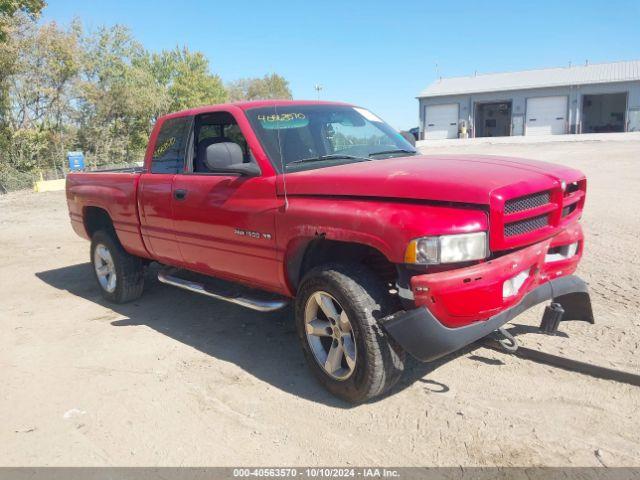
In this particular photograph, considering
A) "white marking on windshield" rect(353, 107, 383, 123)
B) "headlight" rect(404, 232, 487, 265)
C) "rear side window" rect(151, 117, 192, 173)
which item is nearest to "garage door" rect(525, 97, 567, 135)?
"white marking on windshield" rect(353, 107, 383, 123)

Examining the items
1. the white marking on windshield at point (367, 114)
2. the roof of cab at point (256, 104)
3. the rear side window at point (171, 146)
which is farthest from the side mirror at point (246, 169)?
the white marking on windshield at point (367, 114)

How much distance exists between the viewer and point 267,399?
11.6 feet

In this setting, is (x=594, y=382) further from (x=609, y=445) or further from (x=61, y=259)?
(x=61, y=259)

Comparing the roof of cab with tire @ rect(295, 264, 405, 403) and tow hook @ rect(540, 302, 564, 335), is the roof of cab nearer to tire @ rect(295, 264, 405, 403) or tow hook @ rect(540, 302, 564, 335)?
tire @ rect(295, 264, 405, 403)

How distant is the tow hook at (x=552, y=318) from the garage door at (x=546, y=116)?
38.4 meters

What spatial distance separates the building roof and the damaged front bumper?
127 ft

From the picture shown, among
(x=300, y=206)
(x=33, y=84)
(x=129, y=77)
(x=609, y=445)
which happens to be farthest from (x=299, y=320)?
(x=129, y=77)

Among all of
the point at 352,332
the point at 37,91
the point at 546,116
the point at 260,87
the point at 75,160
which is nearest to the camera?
the point at 352,332

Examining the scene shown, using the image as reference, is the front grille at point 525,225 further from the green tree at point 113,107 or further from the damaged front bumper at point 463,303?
the green tree at point 113,107

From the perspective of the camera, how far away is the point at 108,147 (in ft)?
90.3

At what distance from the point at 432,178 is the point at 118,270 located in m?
3.91

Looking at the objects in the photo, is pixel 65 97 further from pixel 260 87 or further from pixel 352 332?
pixel 260 87

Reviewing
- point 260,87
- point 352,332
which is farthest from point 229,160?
point 260,87

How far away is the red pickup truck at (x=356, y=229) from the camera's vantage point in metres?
2.87
